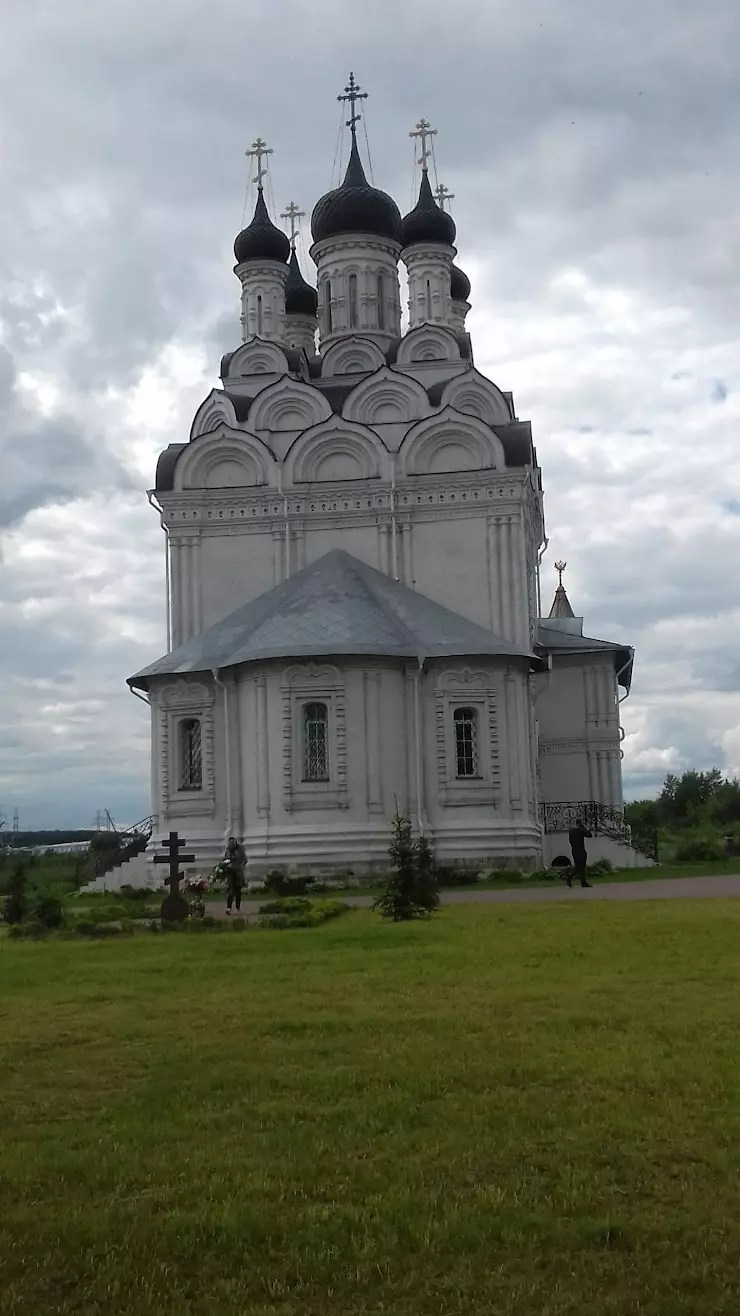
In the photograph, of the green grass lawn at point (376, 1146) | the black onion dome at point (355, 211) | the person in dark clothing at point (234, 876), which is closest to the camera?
the green grass lawn at point (376, 1146)

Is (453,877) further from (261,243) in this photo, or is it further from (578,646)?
(261,243)

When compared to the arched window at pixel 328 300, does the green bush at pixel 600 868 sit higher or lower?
lower

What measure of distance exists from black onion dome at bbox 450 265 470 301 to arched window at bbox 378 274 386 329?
5.47 metres

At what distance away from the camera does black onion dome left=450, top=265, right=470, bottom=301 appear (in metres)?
33.4

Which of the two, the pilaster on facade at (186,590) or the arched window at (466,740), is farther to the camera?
the pilaster on facade at (186,590)

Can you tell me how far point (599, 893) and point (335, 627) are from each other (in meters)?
6.75

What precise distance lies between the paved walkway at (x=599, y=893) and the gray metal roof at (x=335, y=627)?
4.05 metres

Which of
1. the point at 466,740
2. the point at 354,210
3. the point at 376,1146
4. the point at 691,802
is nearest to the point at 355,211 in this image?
the point at 354,210

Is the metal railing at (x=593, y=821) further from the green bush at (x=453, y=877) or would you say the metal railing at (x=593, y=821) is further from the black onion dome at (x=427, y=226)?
the black onion dome at (x=427, y=226)

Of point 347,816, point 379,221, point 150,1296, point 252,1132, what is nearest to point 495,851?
point 347,816

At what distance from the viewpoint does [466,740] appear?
70.6 feet

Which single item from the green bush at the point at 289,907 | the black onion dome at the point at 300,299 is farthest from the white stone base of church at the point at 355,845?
the black onion dome at the point at 300,299

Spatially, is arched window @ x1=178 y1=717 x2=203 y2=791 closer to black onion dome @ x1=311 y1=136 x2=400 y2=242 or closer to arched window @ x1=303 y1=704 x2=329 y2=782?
arched window @ x1=303 y1=704 x2=329 y2=782

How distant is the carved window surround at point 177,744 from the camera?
21.6 meters
